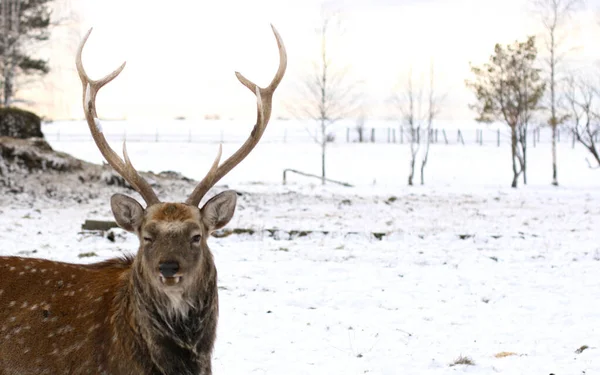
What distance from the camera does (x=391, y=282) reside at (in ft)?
30.7

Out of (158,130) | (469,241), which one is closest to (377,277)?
(469,241)

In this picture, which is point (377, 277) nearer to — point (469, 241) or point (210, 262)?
point (469, 241)

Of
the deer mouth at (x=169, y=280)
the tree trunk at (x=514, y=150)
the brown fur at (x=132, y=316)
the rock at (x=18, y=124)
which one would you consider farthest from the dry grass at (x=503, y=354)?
the tree trunk at (x=514, y=150)

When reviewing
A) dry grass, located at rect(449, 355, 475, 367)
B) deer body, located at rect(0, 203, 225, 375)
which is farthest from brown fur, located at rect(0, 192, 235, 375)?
dry grass, located at rect(449, 355, 475, 367)

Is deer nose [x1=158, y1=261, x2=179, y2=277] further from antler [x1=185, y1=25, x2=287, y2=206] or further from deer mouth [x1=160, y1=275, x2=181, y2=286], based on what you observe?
antler [x1=185, y1=25, x2=287, y2=206]

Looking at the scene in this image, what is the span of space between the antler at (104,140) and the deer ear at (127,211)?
11cm

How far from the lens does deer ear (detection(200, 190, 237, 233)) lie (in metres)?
4.69

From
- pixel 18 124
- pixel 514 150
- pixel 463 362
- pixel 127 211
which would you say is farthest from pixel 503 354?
pixel 514 150

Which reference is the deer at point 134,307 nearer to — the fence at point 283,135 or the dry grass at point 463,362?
the dry grass at point 463,362

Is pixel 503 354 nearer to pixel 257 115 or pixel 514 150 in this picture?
pixel 257 115

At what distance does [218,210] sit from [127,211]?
0.64m

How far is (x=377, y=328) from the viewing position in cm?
711

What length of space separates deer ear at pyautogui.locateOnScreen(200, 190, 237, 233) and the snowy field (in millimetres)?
1643

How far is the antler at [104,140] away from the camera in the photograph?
4.74 metres
